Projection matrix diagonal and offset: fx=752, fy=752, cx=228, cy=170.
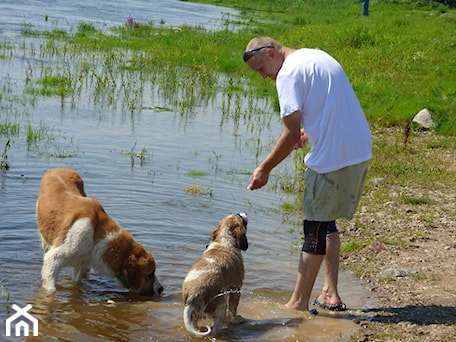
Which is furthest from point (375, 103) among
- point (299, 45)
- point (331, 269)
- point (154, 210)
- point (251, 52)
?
point (251, 52)

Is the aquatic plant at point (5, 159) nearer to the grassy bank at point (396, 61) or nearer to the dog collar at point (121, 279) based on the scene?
the dog collar at point (121, 279)

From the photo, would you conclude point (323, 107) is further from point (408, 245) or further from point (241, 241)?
point (408, 245)

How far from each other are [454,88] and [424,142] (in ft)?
13.9

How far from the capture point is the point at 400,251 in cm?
818

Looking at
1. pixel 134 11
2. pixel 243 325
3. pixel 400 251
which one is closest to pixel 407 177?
pixel 400 251

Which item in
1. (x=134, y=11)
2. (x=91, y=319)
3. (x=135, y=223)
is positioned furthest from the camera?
(x=134, y=11)

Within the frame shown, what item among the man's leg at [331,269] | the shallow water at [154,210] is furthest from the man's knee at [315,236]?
the shallow water at [154,210]

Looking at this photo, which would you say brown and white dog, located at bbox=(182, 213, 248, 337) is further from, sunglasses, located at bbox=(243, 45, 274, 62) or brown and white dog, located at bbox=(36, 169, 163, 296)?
sunglasses, located at bbox=(243, 45, 274, 62)

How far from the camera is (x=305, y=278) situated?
620cm

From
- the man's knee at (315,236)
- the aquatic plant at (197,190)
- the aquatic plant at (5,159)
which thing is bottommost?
the aquatic plant at (197,190)

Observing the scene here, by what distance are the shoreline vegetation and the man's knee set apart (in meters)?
0.74

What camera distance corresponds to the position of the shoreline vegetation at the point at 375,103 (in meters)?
7.20

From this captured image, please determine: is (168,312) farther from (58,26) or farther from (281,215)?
(58,26)

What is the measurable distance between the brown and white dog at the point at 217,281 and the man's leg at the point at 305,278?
1.59 ft
